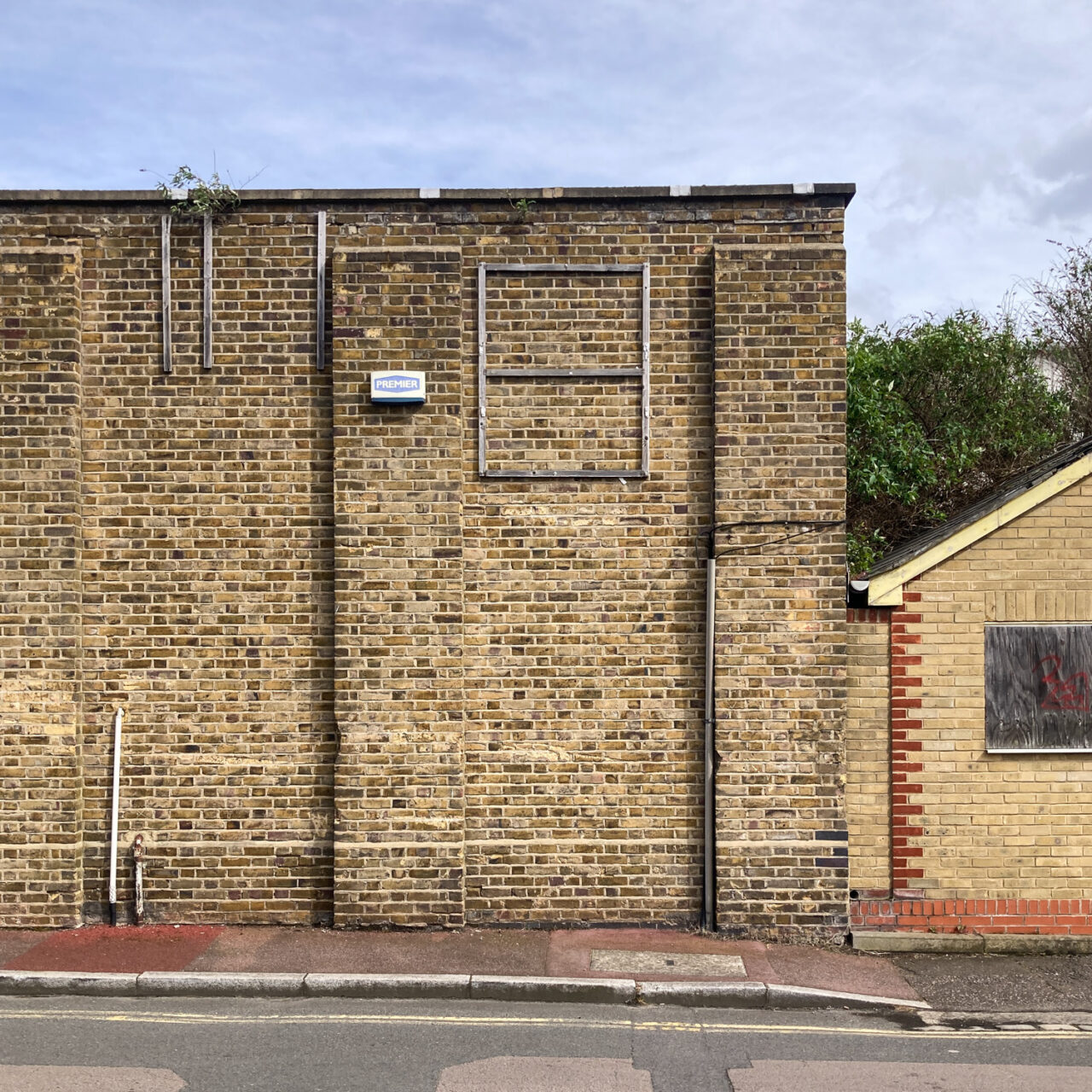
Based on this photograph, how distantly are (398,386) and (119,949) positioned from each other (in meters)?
4.66

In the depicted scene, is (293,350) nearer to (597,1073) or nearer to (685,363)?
(685,363)

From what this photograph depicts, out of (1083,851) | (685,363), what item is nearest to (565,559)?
(685,363)

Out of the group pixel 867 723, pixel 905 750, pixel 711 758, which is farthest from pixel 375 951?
pixel 905 750

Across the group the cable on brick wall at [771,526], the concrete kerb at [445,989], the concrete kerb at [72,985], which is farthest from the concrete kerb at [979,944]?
the concrete kerb at [72,985]

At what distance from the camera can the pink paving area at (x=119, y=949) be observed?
7.32 m

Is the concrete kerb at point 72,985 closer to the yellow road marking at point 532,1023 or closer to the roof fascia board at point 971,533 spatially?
the yellow road marking at point 532,1023

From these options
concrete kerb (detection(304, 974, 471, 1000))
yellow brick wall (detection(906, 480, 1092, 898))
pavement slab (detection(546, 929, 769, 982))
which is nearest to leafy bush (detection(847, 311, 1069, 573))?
yellow brick wall (detection(906, 480, 1092, 898))

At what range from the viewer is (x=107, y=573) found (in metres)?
8.41

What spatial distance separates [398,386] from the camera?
8.14 meters

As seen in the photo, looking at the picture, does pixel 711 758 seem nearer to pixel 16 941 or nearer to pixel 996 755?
pixel 996 755

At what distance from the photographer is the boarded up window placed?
26.9ft

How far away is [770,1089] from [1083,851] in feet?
13.0

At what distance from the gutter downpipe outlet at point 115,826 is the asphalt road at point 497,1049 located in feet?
4.16

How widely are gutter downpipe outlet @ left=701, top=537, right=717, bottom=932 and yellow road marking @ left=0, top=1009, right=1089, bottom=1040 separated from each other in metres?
1.56
